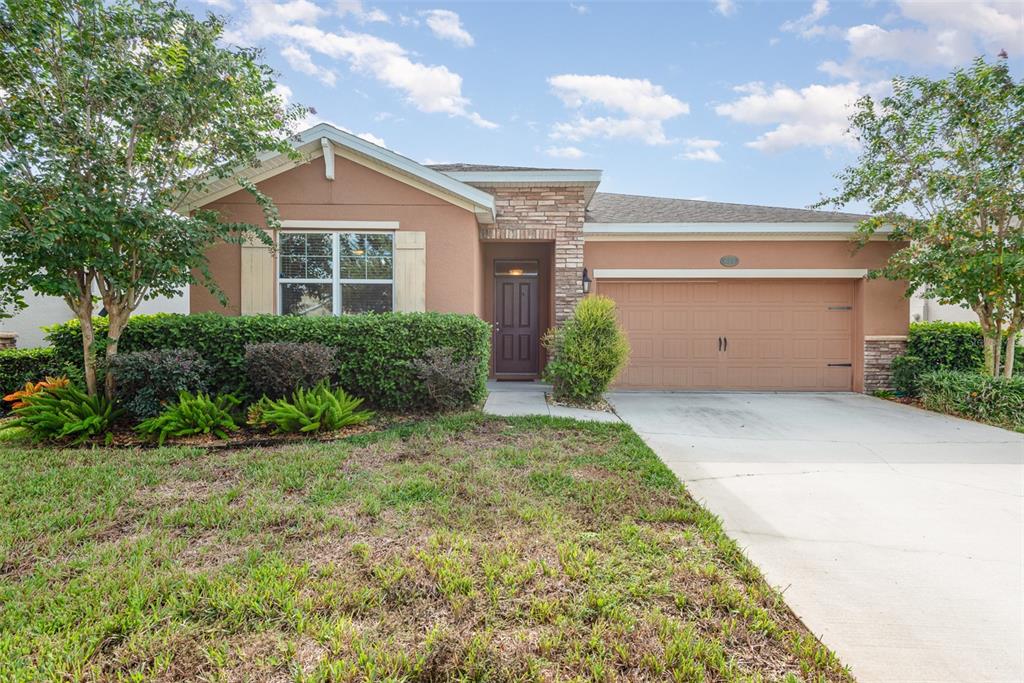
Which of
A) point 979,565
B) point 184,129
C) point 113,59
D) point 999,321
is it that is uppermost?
point 113,59

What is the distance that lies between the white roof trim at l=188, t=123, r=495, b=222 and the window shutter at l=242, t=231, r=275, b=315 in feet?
3.19

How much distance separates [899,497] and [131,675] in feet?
16.8

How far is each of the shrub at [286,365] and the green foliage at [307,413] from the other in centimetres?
14

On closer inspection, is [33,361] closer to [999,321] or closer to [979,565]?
[979,565]

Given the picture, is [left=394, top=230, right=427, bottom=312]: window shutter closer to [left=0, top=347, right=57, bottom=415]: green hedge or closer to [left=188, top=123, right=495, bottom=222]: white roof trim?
[left=188, top=123, right=495, bottom=222]: white roof trim

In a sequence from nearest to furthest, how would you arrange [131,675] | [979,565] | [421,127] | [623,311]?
[131,675] → [979,565] → [623,311] → [421,127]

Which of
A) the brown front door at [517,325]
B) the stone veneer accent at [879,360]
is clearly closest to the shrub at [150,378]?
the brown front door at [517,325]

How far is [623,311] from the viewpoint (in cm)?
970

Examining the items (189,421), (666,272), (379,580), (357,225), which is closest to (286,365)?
(189,421)

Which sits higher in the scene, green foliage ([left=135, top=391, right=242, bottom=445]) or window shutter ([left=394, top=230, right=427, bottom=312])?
window shutter ([left=394, top=230, right=427, bottom=312])

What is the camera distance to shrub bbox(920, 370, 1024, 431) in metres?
6.82

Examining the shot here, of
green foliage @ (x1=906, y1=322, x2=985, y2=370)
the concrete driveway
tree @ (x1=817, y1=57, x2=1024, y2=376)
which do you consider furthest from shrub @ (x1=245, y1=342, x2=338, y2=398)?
green foliage @ (x1=906, y1=322, x2=985, y2=370)

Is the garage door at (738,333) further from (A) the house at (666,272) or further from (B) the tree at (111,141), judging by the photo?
(B) the tree at (111,141)

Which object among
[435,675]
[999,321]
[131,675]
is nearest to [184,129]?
[131,675]
